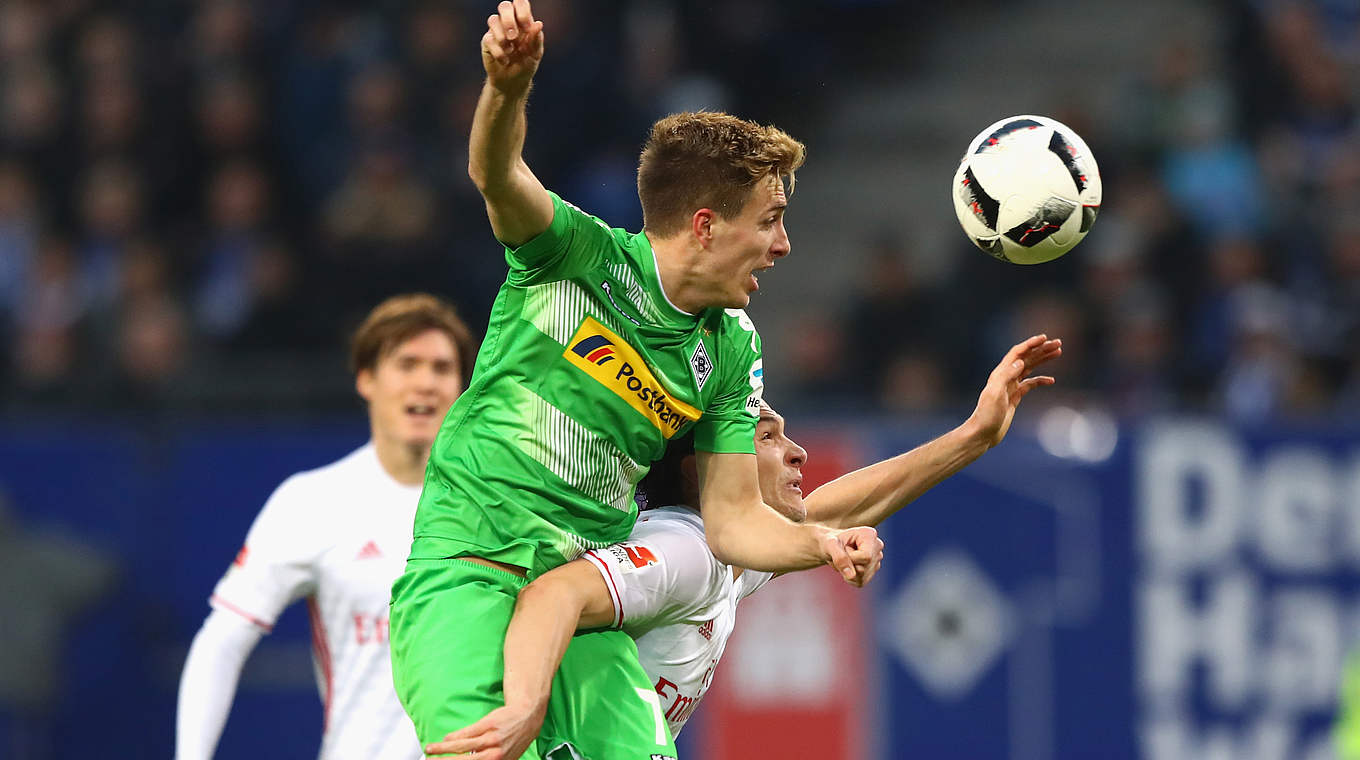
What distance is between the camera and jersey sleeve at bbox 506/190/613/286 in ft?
14.2

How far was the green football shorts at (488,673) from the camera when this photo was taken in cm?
423

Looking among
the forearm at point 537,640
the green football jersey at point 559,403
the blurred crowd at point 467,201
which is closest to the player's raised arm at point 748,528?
the green football jersey at point 559,403

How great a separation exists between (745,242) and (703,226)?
0.11 metres

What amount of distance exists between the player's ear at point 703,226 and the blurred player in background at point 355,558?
4.64ft

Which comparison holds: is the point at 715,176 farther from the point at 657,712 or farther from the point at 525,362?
the point at 657,712

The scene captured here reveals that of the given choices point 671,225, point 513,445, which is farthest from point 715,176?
point 513,445

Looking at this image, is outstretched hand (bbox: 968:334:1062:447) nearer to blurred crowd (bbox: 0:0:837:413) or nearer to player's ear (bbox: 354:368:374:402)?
player's ear (bbox: 354:368:374:402)

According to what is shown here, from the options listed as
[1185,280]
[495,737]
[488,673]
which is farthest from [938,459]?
[1185,280]

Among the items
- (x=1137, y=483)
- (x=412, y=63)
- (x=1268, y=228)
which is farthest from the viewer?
(x=412, y=63)

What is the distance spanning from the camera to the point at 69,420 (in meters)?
9.61

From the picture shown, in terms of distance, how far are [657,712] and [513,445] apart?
76 cm

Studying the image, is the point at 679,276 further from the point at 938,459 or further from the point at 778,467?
the point at 938,459

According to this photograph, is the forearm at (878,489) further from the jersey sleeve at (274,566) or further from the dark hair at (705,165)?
the jersey sleeve at (274,566)

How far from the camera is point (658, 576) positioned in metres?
4.64
